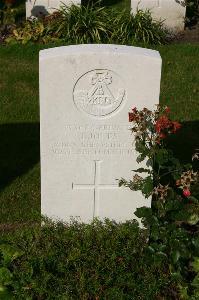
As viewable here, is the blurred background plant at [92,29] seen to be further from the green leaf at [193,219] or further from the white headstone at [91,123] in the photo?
the green leaf at [193,219]

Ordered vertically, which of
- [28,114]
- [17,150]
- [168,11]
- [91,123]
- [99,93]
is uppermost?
[99,93]

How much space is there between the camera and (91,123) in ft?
16.2

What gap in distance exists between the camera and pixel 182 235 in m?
4.74

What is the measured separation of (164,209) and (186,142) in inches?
94.9

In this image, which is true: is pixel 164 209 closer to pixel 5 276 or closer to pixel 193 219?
pixel 193 219

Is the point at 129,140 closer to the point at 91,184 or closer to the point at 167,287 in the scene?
the point at 91,184

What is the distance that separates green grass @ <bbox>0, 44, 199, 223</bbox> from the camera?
6.06 metres

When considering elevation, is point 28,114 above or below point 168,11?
below

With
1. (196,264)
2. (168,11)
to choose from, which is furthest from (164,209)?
(168,11)

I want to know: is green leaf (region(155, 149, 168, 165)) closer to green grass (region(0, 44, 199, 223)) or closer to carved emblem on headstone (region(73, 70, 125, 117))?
carved emblem on headstone (region(73, 70, 125, 117))

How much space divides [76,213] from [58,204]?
0.19 meters

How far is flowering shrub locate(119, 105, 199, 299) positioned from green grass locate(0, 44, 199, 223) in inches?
52.9

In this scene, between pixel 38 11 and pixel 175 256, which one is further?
pixel 38 11

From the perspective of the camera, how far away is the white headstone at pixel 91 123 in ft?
15.4
